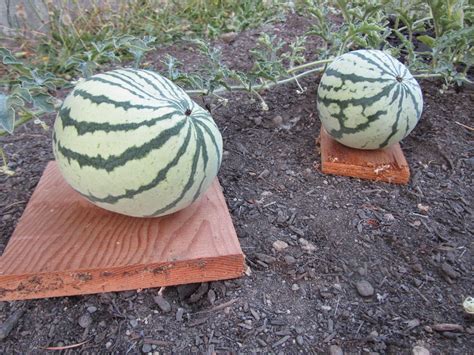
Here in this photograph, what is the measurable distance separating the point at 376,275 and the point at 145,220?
36.2 inches

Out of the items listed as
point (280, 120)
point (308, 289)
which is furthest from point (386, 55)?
Answer: point (308, 289)

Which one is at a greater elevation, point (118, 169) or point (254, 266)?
point (118, 169)

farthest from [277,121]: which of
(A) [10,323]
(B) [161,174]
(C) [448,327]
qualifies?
(A) [10,323]

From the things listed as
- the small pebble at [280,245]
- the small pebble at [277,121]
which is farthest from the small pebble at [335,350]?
the small pebble at [277,121]

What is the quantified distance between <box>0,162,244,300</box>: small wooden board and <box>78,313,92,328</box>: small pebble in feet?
0.28

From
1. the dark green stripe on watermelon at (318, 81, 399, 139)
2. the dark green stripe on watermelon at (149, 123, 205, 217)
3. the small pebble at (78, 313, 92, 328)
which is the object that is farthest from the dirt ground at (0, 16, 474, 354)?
the dark green stripe on watermelon at (149, 123, 205, 217)

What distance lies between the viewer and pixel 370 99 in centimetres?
216

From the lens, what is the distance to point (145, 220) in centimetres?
180

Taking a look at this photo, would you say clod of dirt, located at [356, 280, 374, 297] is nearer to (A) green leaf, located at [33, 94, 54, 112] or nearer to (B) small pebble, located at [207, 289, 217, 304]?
(B) small pebble, located at [207, 289, 217, 304]

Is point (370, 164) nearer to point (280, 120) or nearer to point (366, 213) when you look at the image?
point (366, 213)

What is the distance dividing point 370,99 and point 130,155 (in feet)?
3.90

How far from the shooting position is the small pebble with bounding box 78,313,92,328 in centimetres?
163

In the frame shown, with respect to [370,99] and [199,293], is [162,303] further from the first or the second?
[370,99]

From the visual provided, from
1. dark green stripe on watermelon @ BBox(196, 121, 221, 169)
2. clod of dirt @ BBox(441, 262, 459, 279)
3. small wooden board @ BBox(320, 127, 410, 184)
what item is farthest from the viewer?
small wooden board @ BBox(320, 127, 410, 184)
